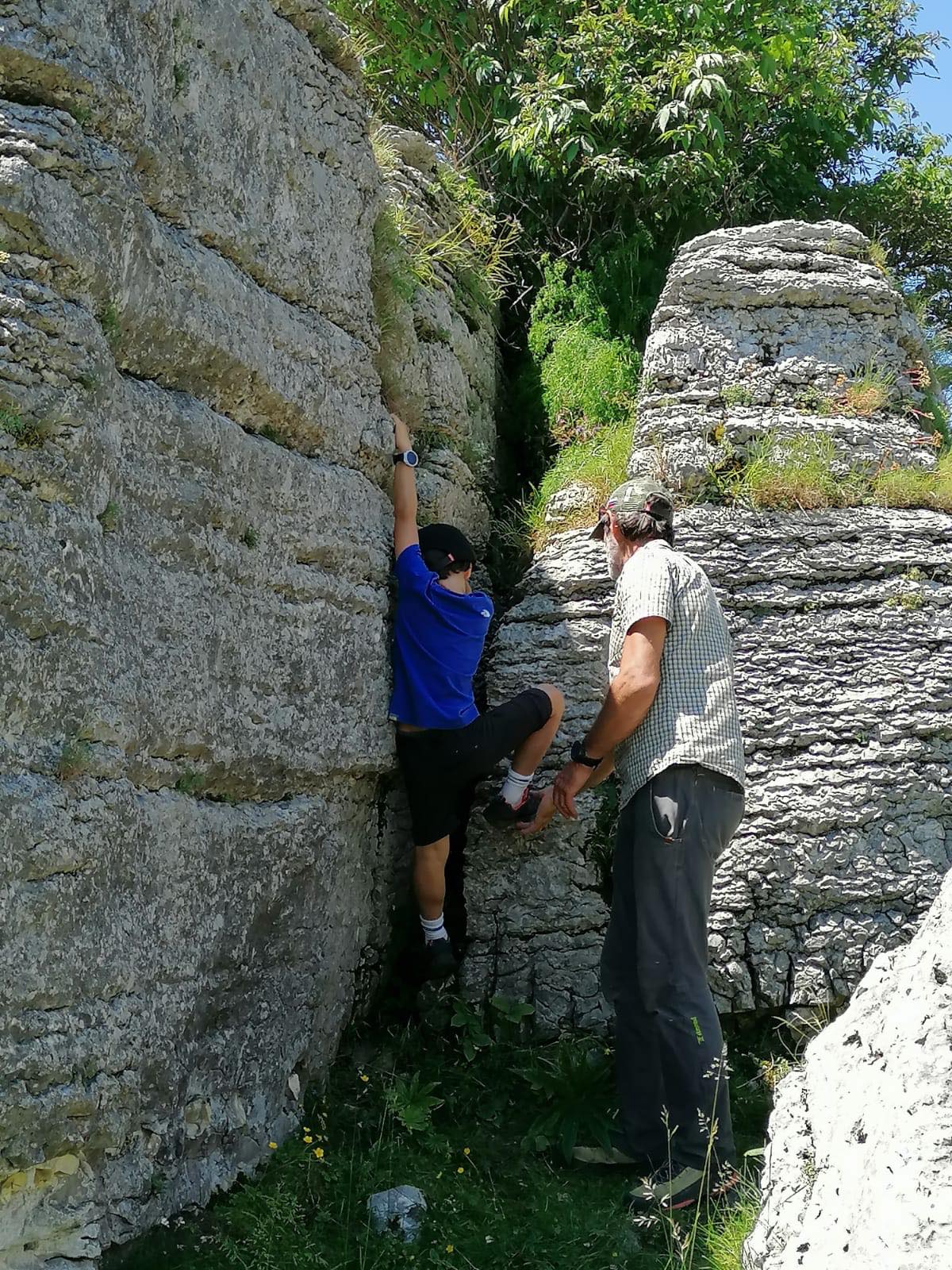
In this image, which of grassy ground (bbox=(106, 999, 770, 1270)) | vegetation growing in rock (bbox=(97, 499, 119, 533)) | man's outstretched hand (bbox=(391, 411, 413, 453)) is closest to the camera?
vegetation growing in rock (bbox=(97, 499, 119, 533))


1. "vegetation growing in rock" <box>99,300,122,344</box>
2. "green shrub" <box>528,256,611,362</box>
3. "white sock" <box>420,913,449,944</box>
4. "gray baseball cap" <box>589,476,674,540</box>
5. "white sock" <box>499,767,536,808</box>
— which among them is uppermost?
"green shrub" <box>528,256,611,362</box>

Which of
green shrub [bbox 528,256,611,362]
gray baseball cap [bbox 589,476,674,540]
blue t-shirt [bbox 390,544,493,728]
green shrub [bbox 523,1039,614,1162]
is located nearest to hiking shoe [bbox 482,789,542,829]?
blue t-shirt [bbox 390,544,493,728]

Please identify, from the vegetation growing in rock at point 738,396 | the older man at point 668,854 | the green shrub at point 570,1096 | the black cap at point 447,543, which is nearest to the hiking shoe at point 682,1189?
the older man at point 668,854

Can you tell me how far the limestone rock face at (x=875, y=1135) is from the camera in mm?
1946

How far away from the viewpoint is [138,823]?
3707 millimetres

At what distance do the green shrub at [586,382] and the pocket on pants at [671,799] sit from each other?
336 centimetres

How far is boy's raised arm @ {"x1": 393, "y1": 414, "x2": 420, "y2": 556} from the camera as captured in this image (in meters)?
5.53

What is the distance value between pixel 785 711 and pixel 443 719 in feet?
5.19

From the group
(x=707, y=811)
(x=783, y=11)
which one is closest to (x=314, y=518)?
(x=707, y=811)

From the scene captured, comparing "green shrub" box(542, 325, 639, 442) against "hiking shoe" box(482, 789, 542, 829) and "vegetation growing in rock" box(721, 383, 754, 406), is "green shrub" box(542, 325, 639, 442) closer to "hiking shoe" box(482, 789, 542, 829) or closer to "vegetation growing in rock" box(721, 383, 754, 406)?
"vegetation growing in rock" box(721, 383, 754, 406)

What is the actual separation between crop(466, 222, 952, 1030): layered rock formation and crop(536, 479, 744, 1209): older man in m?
0.66

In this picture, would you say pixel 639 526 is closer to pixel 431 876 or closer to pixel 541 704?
pixel 541 704

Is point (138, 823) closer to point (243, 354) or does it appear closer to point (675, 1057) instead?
point (243, 354)

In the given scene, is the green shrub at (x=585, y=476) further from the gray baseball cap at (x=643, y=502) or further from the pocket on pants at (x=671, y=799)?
the pocket on pants at (x=671, y=799)
